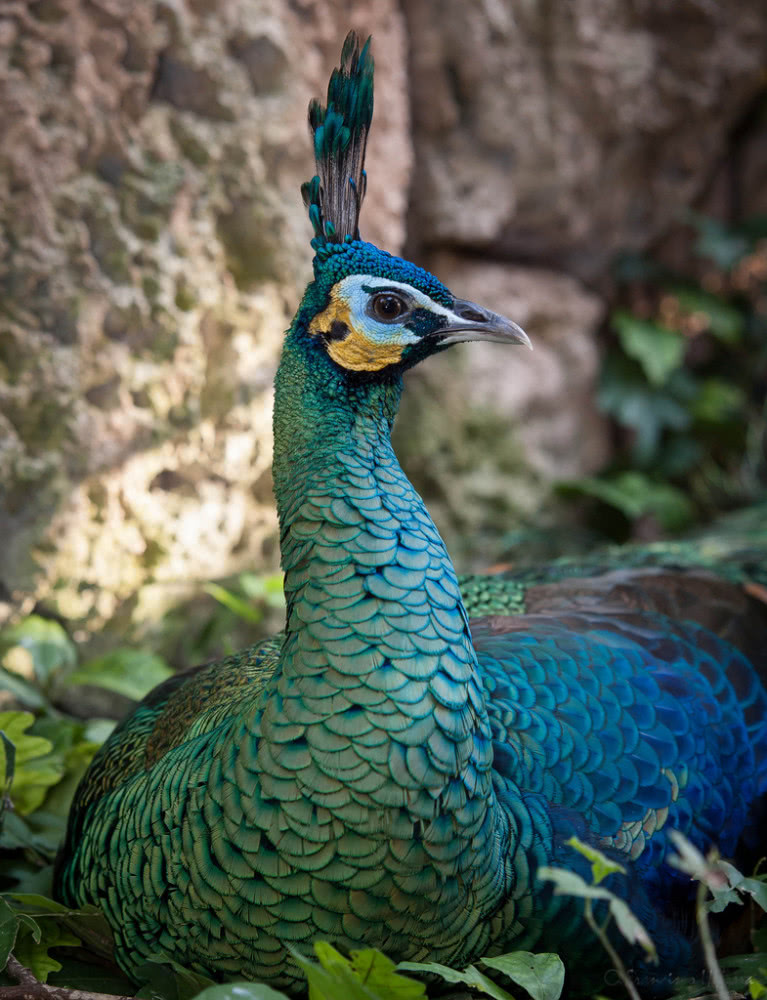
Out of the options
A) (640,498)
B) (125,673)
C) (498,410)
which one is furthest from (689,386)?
(125,673)

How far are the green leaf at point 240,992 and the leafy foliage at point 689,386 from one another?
3202mm

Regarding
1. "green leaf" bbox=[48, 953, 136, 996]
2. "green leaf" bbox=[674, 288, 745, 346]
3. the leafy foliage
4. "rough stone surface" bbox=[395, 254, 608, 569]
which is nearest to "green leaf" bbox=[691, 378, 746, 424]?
the leafy foliage

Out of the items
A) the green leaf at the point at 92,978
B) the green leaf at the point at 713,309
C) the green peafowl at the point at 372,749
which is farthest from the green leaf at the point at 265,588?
the green leaf at the point at 713,309

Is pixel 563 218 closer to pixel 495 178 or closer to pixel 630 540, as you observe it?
pixel 495 178

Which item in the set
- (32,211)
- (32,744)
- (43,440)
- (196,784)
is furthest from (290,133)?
(196,784)

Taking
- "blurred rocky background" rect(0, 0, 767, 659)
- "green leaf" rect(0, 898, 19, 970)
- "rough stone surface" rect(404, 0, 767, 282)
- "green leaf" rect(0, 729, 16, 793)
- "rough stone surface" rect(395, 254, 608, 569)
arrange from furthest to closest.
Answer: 1. "rough stone surface" rect(395, 254, 608, 569)
2. "rough stone surface" rect(404, 0, 767, 282)
3. "blurred rocky background" rect(0, 0, 767, 659)
4. "green leaf" rect(0, 729, 16, 793)
5. "green leaf" rect(0, 898, 19, 970)

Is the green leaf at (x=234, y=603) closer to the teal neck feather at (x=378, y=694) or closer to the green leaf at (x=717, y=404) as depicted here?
the teal neck feather at (x=378, y=694)

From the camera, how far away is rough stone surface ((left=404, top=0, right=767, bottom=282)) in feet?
12.7

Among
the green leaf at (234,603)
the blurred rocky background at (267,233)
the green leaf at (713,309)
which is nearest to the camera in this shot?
the blurred rocky background at (267,233)

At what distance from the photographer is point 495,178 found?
13.3ft

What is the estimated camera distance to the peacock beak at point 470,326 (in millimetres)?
1514

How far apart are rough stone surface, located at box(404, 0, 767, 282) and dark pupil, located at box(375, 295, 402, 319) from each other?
8.82 feet

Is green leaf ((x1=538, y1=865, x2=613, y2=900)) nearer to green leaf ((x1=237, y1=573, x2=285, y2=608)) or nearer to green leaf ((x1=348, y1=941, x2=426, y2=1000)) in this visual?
green leaf ((x1=348, y1=941, x2=426, y2=1000))

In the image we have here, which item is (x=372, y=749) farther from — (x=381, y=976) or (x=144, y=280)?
(x=144, y=280)
